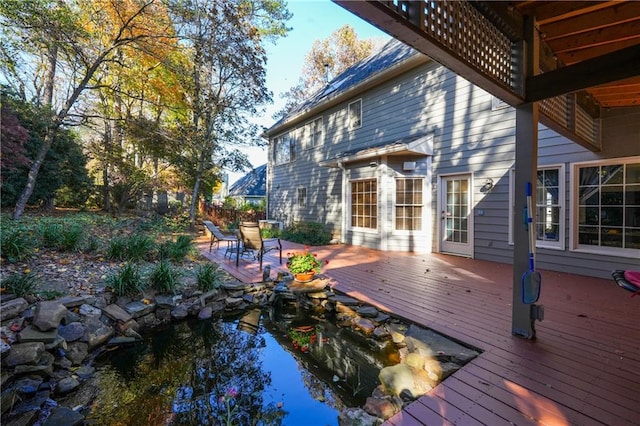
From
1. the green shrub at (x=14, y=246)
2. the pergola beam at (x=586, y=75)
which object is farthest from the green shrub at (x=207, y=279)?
the pergola beam at (x=586, y=75)

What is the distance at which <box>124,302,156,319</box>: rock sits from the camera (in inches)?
153

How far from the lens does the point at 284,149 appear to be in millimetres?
14117

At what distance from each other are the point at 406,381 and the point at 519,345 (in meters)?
1.23

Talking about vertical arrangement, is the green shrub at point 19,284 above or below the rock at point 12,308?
above

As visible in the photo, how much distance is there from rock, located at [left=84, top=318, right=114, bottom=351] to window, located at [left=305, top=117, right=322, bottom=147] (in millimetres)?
9456

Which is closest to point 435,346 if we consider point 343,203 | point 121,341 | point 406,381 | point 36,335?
point 406,381

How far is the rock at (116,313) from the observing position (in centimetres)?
371

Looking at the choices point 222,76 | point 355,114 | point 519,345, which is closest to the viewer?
point 519,345

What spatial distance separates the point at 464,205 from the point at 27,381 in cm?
772

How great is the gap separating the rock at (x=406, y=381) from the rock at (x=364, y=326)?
0.97m

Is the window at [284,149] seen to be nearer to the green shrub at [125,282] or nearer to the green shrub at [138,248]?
the green shrub at [138,248]

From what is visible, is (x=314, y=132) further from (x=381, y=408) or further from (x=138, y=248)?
(x=381, y=408)

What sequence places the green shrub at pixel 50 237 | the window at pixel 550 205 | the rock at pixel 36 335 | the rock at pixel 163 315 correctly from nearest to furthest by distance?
the rock at pixel 36 335 < the rock at pixel 163 315 < the green shrub at pixel 50 237 < the window at pixel 550 205

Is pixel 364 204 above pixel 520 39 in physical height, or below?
below
